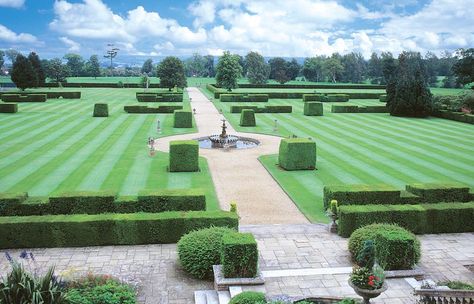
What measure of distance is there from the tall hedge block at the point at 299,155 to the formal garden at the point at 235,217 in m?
0.07

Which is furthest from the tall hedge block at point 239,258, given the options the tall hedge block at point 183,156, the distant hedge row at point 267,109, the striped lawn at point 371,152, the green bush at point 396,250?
the distant hedge row at point 267,109

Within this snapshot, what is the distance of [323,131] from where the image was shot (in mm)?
40906

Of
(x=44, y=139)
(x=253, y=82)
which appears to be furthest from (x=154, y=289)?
(x=253, y=82)

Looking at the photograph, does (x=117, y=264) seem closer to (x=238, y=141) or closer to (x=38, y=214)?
(x=38, y=214)

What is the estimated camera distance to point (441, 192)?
18828mm

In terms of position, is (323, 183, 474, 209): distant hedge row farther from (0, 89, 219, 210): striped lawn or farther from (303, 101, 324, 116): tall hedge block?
(303, 101, 324, 116): tall hedge block

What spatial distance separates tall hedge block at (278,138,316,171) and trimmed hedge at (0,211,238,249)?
11188 mm

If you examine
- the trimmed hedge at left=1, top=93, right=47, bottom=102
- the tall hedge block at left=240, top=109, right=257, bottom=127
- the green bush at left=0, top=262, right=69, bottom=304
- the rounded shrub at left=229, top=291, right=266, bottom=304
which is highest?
the trimmed hedge at left=1, top=93, right=47, bottom=102

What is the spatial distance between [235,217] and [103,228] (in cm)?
459

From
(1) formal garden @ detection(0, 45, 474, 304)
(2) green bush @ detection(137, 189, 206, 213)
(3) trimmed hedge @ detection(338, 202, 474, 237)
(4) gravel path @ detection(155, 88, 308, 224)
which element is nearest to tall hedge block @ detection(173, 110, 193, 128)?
(1) formal garden @ detection(0, 45, 474, 304)

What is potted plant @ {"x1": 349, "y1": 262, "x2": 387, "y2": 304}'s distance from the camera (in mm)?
9969

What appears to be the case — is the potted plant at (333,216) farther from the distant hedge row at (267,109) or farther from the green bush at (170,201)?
the distant hedge row at (267,109)

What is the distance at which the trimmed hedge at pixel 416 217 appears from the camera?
16250 millimetres

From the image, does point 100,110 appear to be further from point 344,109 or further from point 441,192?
point 441,192
